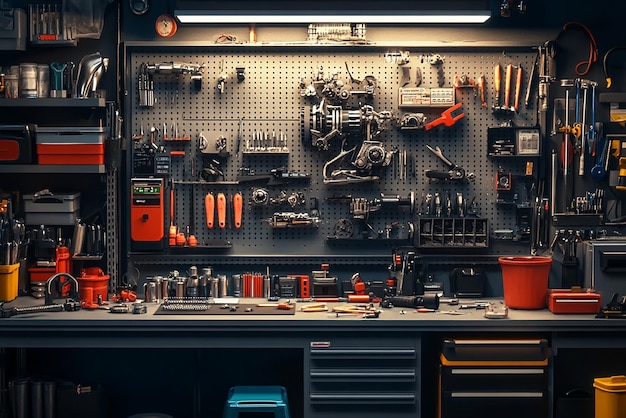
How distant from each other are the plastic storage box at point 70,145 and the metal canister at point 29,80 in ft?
0.68

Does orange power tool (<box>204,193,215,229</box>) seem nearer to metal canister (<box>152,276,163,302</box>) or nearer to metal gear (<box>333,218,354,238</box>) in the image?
metal canister (<box>152,276,163,302</box>)

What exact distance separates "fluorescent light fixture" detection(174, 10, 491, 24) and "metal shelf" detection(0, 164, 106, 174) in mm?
898

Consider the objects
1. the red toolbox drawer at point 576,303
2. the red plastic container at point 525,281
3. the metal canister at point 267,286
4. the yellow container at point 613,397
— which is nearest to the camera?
the yellow container at point 613,397

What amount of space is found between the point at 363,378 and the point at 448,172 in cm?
127

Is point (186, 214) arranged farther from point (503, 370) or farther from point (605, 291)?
point (605, 291)

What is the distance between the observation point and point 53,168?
4.62m

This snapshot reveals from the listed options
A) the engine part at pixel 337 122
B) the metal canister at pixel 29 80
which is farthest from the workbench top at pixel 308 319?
the metal canister at pixel 29 80

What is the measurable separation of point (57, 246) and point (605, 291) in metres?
2.87

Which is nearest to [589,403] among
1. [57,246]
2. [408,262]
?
[408,262]

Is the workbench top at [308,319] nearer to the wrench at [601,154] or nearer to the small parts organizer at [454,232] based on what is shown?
the small parts organizer at [454,232]

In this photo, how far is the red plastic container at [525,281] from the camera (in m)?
4.45

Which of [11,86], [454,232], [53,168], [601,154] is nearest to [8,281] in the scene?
[53,168]

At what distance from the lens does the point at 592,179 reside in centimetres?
484

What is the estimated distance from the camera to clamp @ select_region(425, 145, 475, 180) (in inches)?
189
